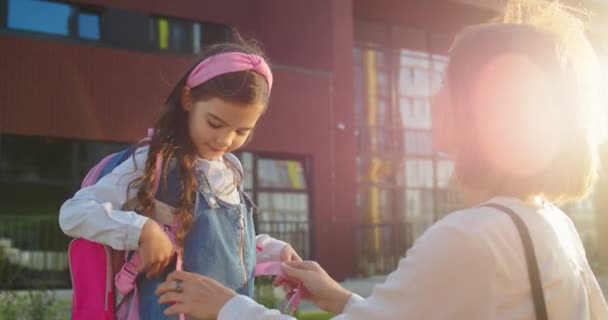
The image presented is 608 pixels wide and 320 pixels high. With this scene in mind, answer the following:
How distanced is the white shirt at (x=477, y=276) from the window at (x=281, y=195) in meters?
12.4

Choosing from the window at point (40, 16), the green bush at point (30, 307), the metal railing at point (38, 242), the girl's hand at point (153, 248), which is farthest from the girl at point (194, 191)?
the window at point (40, 16)

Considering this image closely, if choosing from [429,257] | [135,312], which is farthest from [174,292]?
[429,257]

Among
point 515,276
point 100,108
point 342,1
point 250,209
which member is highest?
point 342,1

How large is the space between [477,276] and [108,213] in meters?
1.16

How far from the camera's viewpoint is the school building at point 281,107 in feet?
40.9

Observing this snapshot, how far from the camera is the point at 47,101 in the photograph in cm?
1260

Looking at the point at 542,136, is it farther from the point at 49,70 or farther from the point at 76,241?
the point at 49,70

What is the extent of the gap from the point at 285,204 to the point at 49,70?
4954 millimetres

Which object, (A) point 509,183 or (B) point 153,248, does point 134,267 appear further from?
(A) point 509,183

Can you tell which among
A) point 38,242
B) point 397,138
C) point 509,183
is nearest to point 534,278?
point 509,183

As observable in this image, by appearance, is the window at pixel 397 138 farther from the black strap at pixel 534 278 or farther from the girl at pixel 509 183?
the black strap at pixel 534 278

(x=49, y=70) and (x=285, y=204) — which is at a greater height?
(x=49, y=70)

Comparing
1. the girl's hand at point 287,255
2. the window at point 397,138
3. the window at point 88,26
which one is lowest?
the girl's hand at point 287,255

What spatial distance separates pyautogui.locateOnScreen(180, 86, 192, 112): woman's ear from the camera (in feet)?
8.13
